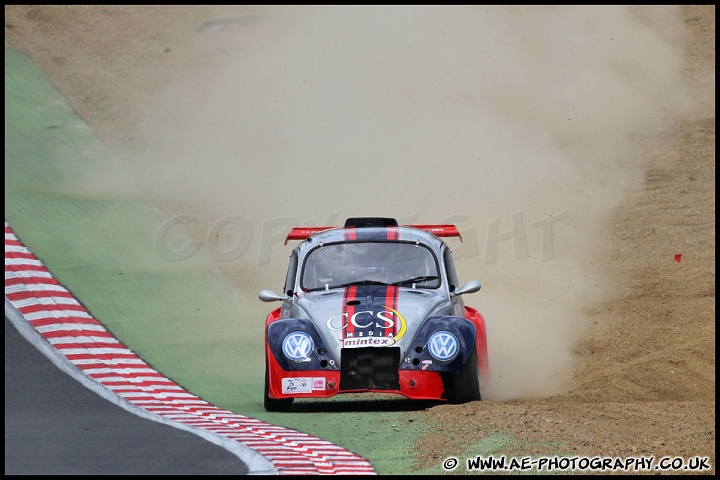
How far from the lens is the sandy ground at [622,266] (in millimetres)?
8852

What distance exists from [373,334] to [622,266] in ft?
31.3

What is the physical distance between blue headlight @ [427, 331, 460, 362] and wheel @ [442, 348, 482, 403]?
15 centimetres

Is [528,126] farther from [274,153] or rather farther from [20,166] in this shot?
[20,166]

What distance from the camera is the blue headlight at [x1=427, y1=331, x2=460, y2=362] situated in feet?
33.9

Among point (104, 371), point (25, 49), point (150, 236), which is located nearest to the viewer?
point (104, 371)

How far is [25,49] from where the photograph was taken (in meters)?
25.5

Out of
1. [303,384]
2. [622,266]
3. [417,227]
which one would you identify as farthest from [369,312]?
[622,266]

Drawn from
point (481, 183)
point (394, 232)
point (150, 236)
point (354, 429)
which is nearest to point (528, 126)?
point (481, 183)

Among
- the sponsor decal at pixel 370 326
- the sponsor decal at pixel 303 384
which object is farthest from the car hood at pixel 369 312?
the sponsor decal at pixel 303 384

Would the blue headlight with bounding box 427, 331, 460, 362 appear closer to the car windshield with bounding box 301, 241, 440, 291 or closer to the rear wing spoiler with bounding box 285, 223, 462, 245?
the car windshield with bounding box 301, 241, 440, 291

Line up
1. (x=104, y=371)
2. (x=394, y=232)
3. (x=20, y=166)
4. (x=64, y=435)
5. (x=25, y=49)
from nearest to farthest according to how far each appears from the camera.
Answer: (x=64, y=435)
(x=394, y=232)
(x=104, y=371)
(x=20, y=166)
(x=25, y=49)

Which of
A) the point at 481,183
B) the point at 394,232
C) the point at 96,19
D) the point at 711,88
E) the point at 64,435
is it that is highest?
the point at 96,19

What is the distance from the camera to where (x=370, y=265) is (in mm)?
11562

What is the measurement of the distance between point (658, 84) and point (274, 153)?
914cm
